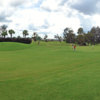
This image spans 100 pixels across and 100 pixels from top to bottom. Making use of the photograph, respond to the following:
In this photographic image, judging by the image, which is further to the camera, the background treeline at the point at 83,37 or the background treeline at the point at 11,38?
the background treeline at the point at 83,37

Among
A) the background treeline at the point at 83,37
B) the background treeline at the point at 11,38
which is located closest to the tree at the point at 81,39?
the background treeline at the point at 83,37

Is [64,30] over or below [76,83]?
over

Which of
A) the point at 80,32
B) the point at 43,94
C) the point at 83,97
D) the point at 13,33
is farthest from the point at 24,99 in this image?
the point at 80,32

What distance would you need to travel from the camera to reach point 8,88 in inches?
306

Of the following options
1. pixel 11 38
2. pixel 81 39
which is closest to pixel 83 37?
pixel 81 39

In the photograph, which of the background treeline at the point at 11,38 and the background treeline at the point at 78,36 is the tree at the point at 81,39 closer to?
the background treeline at the point at 78,36

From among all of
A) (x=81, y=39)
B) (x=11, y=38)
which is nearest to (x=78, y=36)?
(x=81, y=39)

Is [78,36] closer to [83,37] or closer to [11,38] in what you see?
[83,37]

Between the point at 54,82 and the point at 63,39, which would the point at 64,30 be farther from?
the point at 54,82

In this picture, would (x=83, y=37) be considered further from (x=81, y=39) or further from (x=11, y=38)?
(x=11, y=38)

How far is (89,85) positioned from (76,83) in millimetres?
726

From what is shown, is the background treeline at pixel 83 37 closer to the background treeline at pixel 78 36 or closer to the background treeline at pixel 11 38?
the background treeline at pixel 78 36

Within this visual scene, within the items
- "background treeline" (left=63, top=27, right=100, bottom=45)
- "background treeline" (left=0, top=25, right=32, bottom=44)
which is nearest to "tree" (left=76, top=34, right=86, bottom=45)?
"background treeline" (left=63, top=27, right=100, bottom=45)

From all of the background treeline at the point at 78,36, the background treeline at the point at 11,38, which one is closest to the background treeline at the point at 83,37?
the background treeline at the point at 78,36
